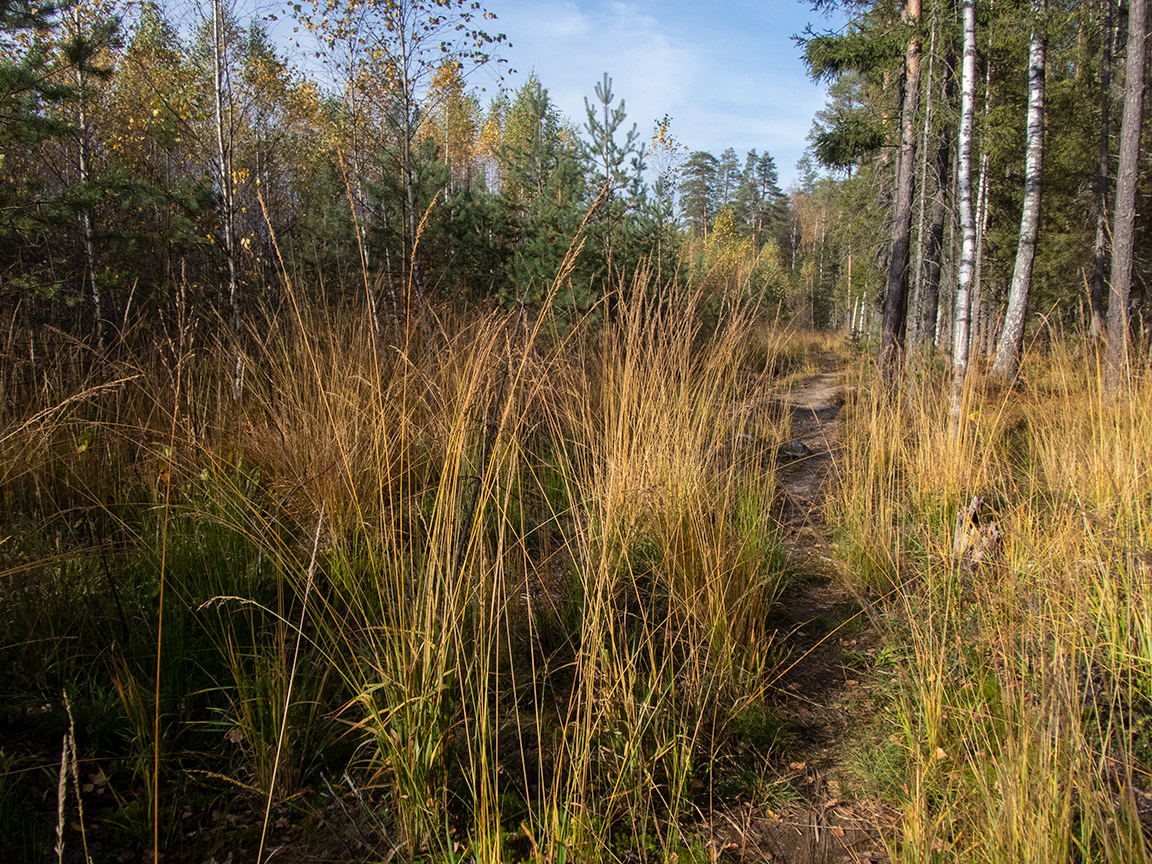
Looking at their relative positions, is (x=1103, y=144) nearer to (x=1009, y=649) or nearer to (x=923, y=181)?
(x=923, y=181)

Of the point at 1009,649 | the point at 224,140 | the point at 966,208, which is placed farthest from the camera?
the point at 966,208

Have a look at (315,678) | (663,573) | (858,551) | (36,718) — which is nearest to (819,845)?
(663,573)

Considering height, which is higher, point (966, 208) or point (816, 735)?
point (966, 208)

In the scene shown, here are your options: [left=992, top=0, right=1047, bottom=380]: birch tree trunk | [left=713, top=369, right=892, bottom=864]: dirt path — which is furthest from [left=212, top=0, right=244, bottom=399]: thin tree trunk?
[left=992, top=0, right=1047, bottom=380]: birch tree trunk

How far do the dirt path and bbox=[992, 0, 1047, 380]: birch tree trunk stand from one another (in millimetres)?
6888

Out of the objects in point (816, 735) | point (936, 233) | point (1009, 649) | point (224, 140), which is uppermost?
point (936, 233)

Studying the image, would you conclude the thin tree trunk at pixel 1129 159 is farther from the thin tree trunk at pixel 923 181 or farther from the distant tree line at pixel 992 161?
the thin tree trunk at pixel 923 181

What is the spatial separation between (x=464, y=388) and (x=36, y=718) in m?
1.45

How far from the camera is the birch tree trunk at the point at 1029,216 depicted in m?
8.18

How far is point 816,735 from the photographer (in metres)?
1.99

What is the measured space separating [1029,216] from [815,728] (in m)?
9.19

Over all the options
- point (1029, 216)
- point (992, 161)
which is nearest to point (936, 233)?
point (1029, 216)

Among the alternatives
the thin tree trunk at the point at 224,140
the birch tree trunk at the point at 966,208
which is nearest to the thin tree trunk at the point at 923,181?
the birch tree trunk at the point at 966,208

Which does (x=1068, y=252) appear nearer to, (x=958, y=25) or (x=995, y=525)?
(x=958, y=25)
